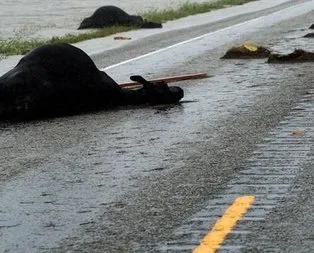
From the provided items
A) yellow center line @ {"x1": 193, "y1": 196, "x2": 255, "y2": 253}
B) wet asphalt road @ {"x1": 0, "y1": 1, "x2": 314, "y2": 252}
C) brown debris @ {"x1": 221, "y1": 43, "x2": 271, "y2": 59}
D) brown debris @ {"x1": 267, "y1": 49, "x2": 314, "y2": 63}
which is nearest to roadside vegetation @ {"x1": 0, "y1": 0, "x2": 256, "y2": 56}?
brown debris @ {"x1": 221, "y1": 43, "x2": 271, "y2": 59}

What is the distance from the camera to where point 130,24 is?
33.6 meters

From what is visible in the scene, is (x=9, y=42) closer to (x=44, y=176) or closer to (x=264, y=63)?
(x=264, y=63)

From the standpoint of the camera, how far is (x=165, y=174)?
29.4ft

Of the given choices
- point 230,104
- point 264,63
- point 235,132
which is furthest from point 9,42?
point 235,132

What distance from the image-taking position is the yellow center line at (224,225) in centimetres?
654

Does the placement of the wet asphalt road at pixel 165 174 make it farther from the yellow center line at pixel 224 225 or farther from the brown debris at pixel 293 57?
the brown debris at pixel 293 57

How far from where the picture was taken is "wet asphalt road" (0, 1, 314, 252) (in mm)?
6891

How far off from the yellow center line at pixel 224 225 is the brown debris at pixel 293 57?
11.1 metres

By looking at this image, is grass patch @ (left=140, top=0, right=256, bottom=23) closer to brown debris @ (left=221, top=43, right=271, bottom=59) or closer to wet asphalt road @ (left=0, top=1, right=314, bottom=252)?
brown debris @ (left=221, top=43, right=271, bottom=59)

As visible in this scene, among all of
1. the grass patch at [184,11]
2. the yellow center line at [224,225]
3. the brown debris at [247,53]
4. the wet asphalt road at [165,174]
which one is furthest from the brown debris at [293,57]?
the grass patch at [184,11]

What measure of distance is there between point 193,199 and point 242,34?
19.9 m

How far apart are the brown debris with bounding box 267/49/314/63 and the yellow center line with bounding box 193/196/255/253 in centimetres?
1107

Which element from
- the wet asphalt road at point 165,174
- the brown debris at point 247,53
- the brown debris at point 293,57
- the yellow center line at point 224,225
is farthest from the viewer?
the brown debris at point 247,53

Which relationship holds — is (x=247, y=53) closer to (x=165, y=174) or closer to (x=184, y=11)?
(x=165, y=174)
